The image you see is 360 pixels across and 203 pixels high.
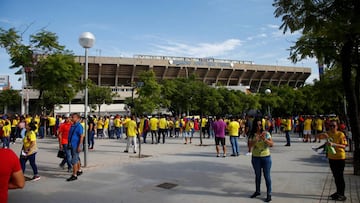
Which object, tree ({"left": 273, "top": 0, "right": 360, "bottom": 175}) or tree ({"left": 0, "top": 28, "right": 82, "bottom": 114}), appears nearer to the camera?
tree ({"left": 273, "top": 0, "right": 360, "bottom": 175})

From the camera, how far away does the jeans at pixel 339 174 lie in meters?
5.47

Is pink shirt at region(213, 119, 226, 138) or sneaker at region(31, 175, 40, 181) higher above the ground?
pink shirt at region(213, 119, 226, 138)

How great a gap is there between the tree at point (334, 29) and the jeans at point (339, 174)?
2.27m

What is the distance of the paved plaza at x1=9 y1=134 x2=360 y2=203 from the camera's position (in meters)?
5.82

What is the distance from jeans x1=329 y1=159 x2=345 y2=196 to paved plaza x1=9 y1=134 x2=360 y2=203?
24cm

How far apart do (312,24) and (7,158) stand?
7375mm

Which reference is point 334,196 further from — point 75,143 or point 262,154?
point 75,143

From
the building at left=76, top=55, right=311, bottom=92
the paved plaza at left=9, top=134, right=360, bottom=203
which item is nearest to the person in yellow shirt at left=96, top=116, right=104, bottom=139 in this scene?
the paved plaza at left=9, top=134, right=360, bottom=203

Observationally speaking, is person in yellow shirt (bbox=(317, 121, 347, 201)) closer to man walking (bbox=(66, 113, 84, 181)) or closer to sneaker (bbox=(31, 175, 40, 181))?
man walking (bbox=(66, 113, 84, 181))

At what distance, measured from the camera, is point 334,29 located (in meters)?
6.67

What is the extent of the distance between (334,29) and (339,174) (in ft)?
11.3

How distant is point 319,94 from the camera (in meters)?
14.5

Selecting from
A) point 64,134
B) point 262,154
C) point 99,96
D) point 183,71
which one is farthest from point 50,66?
point 183,71

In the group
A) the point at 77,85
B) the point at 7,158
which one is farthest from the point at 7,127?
the point at 7,158
